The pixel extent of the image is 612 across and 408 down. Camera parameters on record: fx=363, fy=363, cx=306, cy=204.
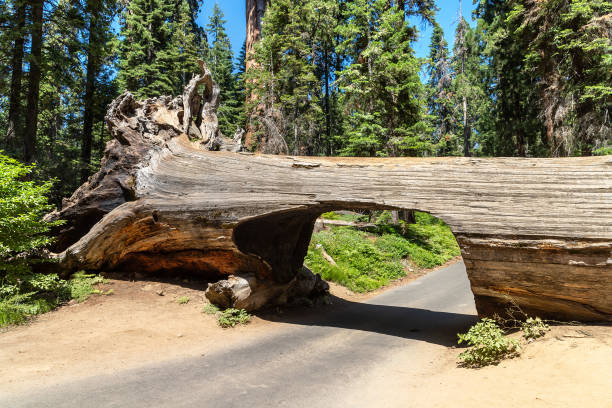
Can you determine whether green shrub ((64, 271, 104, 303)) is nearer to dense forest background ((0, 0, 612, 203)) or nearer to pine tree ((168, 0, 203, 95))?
dense forest background ((0, 0, 612, 203))

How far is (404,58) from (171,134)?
43.7ft

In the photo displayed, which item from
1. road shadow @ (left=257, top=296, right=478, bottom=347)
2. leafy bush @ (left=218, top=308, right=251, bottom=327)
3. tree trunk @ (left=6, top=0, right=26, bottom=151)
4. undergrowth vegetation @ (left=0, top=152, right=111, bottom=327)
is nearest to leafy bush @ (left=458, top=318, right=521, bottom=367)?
road shadow @ (left=257, top=296, right=478, bottom=347)

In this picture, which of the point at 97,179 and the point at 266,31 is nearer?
the point at 97,179

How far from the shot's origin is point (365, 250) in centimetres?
1478

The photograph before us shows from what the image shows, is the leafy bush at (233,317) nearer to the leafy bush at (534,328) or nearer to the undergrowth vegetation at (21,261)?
the undergrowth vegetation at (21,261)

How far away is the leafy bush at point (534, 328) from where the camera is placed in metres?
5.09

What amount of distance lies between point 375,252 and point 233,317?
8.53m

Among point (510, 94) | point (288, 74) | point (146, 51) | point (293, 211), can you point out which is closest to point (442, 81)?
point (510, 94)

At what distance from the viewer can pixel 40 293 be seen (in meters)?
7.77

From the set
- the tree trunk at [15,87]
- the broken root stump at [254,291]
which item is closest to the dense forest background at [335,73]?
the tree trunk at [15,87]

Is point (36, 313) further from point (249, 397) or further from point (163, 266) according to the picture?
point (249, 397)

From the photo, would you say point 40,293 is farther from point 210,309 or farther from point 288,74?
point 288,74

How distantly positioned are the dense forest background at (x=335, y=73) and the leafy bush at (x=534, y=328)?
11.3 metres

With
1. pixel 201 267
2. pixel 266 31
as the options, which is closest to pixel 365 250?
pixel 201 267
